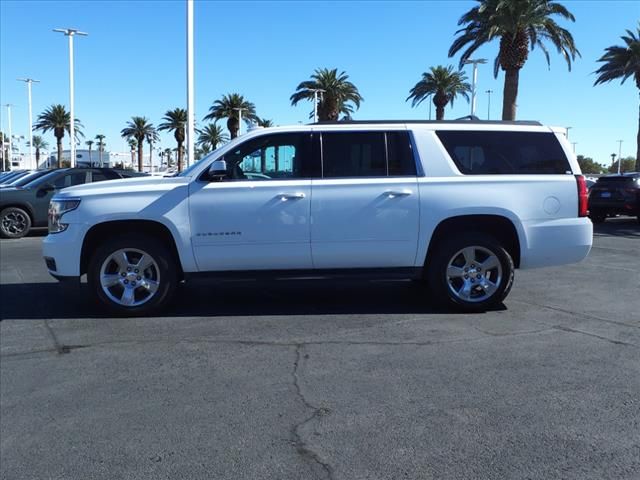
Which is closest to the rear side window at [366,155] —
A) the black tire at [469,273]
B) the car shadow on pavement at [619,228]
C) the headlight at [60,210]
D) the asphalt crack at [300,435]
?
the black tire at [469,273]

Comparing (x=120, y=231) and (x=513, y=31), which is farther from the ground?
(x=513, y=31)

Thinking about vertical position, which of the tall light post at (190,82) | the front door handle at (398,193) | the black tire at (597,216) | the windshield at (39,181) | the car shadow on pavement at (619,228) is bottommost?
the car shadow on pavement at (619,228)

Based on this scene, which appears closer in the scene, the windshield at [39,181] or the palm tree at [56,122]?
the windshield at [39,181]

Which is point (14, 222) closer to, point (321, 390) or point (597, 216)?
point (321, 390)

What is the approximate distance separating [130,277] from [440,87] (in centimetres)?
3863

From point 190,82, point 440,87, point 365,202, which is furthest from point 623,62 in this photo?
point 365,202

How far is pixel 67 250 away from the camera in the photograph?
5922mm

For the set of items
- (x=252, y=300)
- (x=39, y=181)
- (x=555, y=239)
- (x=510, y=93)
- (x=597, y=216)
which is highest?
(x=510, y=93)

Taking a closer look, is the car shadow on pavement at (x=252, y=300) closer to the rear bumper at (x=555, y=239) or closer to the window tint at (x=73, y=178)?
the rear bumper at (x=555, y=239)

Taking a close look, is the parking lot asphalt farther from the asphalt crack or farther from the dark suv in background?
the dark suv in background

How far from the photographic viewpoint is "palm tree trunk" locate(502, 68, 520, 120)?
25328 millimetres

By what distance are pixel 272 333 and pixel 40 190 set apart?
1064cm

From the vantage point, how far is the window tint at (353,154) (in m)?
6.10

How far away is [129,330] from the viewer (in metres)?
5.70
